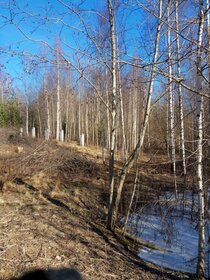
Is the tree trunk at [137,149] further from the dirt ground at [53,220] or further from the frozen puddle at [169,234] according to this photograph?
the frozen puddle at [169,234]

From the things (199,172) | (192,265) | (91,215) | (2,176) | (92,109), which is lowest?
(192,265)

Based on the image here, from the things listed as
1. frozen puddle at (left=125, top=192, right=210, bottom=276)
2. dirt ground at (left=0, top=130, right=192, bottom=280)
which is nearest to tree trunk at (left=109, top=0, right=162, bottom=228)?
dirt ground at (left=0, top=130, right=192, bottom=280)

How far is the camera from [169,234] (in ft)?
17.9

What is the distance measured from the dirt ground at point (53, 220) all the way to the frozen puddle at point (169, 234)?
1.43 ft

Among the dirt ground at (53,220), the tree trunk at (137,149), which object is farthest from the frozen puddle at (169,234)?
the tree trunk at (137,149)

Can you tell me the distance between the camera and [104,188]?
9.05 m

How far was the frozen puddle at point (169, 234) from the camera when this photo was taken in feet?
15.5

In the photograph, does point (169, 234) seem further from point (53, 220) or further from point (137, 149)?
point (53, 220)

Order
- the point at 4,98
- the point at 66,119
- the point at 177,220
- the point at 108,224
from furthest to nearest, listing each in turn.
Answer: the point at 66,119 → the point at 4,98 → the point at 177,220 → the point at 108,224

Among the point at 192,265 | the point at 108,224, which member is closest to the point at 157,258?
the point at 192,265

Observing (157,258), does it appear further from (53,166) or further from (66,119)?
(66,119)

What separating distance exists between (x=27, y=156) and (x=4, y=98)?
767 inches

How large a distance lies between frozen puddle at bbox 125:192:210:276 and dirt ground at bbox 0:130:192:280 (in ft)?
1.43

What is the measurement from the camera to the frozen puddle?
15.5 feet
